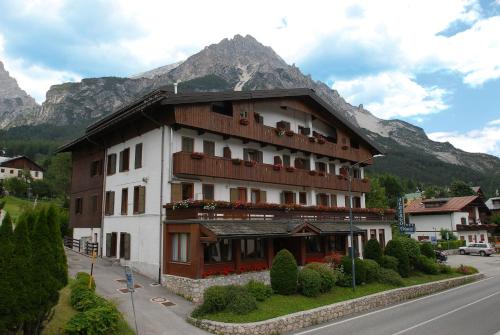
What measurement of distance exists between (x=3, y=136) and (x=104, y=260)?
15639cm

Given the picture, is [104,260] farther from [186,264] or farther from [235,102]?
[235,102]

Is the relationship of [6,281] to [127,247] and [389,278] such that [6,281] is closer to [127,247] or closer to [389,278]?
[127,247]

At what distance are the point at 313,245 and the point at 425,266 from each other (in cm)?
1063

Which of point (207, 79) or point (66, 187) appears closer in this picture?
point (66, 187)

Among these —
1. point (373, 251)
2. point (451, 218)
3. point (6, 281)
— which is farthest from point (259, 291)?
point (451, 218)

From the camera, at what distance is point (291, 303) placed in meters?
21.8

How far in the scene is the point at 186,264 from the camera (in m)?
23.9

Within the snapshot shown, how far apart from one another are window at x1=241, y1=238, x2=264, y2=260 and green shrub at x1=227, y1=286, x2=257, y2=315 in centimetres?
581

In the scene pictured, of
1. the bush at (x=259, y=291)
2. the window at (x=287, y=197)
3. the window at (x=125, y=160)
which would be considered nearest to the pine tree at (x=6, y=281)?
the bush at (x=259, y=291)

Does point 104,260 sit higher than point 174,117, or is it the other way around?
Result: point 174,117

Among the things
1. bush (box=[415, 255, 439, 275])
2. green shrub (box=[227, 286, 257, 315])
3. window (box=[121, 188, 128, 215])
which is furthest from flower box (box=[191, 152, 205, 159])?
bush (box=[415, 255, 439, 275])

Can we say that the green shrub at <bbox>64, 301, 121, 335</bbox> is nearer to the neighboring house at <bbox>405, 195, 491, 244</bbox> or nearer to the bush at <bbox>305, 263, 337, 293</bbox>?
the bush at <bbox>305, 263, 337, 293</bbox>

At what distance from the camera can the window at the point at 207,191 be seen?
93.0 ft

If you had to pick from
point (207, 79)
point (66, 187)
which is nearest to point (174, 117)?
point (66, 187)
